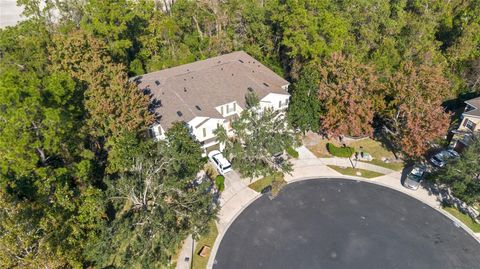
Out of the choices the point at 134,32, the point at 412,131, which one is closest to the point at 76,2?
the point at 134,32

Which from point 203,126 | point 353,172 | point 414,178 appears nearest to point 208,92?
point 203,126

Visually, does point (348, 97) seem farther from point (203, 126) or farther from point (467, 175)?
point (203, 126)

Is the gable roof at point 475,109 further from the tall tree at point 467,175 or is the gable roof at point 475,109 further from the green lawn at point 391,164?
the green lawn at point 391,164

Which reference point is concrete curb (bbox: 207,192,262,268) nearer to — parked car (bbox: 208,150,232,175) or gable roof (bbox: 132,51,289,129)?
parked car (bbox: 208,150,232,175)

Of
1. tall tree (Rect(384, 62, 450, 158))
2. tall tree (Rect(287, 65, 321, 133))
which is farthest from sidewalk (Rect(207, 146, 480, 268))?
tall tree (Rect(384, 62, 450, 158))

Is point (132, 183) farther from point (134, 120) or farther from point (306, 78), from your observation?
point (306, 78)

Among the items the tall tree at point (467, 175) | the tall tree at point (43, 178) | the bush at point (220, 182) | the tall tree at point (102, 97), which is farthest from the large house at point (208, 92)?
the tall tree at point (467, 175)
